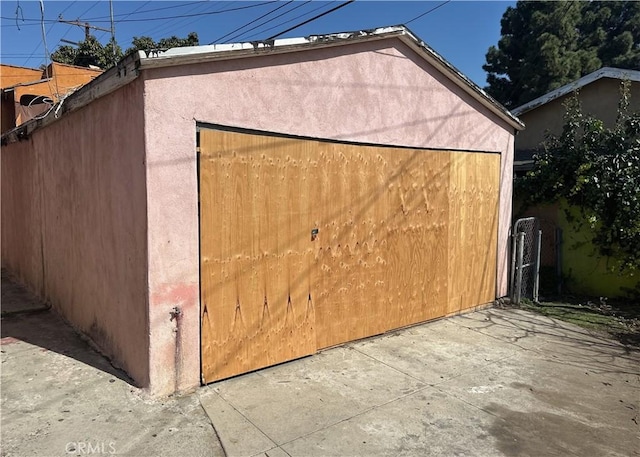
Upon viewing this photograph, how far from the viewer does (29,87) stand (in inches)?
489

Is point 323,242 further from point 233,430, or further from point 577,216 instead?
point 577,216

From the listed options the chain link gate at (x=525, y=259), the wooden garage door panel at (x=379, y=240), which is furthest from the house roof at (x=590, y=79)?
the wooden garage door panel at (x=379, y=240)

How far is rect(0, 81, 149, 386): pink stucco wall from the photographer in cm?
389

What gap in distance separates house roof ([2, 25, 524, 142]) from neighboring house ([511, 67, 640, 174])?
439cm

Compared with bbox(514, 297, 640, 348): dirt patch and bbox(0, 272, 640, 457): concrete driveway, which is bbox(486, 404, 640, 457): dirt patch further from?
bbox(514, 297, 640, 348): dirt patch

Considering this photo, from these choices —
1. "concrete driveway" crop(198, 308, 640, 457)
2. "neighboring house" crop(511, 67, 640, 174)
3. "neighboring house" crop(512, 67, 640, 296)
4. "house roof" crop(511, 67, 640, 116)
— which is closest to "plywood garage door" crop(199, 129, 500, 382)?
"concrete driveway" crop(198, 308, 640, 457)

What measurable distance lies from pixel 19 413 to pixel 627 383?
5.58 metres

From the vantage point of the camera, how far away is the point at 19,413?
3.54 meters

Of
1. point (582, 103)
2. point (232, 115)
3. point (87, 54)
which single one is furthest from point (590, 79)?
point (87, 54)

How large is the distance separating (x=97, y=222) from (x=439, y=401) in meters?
3.88

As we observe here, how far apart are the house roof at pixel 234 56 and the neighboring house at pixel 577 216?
10.6ft

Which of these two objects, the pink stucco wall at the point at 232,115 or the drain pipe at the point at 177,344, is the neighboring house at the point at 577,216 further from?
the drain pipe at the point at 177,344

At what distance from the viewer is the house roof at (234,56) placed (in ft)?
11.9

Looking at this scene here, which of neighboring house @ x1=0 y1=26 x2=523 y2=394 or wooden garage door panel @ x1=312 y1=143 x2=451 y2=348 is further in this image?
wooden garage door panel @ x1=312 y1=143 x2=451 y2=348
